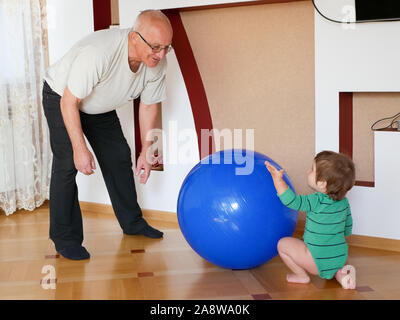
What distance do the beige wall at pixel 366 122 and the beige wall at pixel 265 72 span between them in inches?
9.3

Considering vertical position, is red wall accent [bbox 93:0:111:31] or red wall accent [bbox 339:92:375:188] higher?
red wall accent [bbox 93:0:111:31]

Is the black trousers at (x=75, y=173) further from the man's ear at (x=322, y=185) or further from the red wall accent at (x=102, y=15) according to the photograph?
the man's ear at (x=322, y=185)

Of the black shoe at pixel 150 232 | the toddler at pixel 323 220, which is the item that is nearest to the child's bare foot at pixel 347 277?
the toddler at pixel 323 220

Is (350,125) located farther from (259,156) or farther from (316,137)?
(259,156)

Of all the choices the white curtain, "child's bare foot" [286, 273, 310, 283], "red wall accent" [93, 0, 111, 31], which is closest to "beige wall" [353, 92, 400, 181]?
"child's bare foot" [286, 273, 310, 283]

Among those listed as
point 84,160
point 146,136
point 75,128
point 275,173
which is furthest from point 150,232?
point 275,173

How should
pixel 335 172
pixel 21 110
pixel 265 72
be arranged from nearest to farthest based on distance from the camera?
pixel 335 172 → pixel 265 72 → pixel 21 110

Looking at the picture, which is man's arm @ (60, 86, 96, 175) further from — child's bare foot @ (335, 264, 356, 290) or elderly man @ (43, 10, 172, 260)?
child's bare foot @ (335, 264, 356, 290)

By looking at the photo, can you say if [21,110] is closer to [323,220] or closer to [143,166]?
[143,166]

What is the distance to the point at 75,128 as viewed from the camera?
262 cm

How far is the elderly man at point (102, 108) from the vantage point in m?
2.60

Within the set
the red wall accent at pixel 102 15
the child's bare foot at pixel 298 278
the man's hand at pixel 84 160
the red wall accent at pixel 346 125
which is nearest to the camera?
the child's bare foot at pixel 298 278

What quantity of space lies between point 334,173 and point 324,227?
24 cm

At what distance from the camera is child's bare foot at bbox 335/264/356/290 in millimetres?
2428
